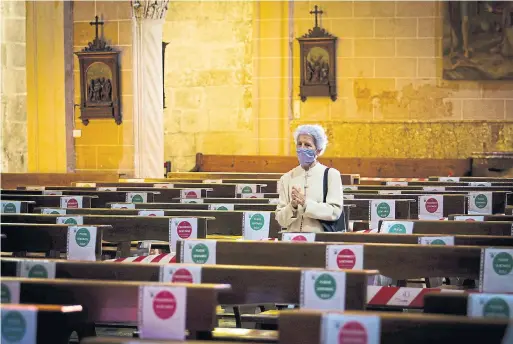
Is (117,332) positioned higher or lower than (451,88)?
lower

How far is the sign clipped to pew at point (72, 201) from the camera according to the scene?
31.5 feet

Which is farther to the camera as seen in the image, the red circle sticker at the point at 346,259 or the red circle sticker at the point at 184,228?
the red circle sticker at the point at 184,228

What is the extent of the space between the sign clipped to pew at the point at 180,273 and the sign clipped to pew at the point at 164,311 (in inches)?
28.0

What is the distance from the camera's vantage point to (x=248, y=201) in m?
9.77

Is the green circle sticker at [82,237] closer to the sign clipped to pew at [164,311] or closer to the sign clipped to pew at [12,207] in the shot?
the sign clipped to pew at [164,311]

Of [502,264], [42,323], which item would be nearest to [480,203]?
[502,264]

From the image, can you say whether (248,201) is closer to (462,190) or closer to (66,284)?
(462,190)

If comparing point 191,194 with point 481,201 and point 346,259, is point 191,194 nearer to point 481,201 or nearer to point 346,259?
point 481,201

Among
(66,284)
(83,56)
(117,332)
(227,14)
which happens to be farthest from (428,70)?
(66,284)

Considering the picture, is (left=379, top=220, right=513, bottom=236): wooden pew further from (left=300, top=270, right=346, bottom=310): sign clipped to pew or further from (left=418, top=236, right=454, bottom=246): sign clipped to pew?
(left=300, top=270, right=346, bottom=310): sign clipped to pew

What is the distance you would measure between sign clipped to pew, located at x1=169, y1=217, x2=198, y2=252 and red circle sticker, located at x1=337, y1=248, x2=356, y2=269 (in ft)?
5.74

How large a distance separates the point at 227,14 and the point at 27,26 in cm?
497

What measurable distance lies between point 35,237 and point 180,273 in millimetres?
2424

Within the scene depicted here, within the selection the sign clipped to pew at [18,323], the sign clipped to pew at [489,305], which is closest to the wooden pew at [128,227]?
the sign clipped to pew at [18,323]
